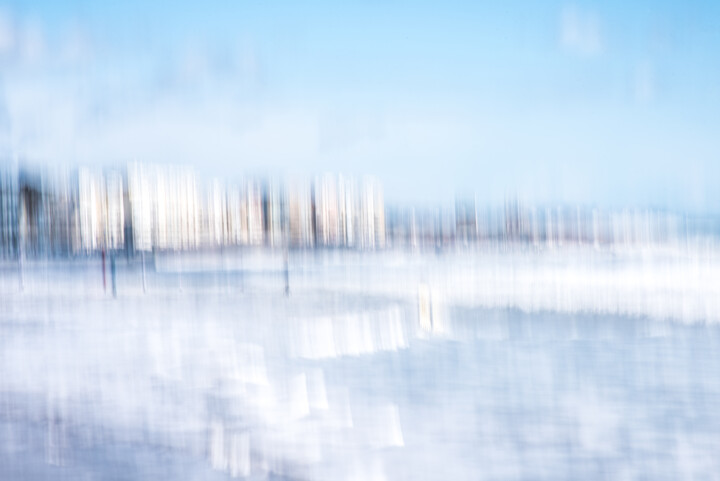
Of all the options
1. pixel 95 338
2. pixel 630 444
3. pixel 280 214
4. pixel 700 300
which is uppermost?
pixel 630 444

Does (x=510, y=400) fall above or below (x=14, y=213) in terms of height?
above

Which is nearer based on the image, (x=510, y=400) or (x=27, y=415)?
(x=27, y=415)

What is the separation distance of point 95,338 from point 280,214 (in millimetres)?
106959

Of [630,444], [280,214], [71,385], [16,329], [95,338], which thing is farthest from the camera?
[280,214]

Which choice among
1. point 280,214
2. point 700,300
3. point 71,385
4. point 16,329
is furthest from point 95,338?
point 280,214

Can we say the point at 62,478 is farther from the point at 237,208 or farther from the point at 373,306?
the point at 237,208

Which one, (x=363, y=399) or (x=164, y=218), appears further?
(x=164, y=218)

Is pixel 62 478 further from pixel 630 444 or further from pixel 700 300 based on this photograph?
pixel 700 300

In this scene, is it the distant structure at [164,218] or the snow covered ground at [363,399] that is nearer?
the snow covered ground at [363,399]

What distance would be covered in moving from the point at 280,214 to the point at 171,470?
4526 inches

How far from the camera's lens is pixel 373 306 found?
1870 cm

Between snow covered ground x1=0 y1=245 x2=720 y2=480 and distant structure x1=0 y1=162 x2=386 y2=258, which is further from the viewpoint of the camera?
distant structure x1=0 y1=162 x2=386 y2=258

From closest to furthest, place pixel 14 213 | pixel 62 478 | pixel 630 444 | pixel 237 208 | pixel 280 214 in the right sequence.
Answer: pixel 62 478 → pixel 630 444 → pixel 14 213 → pixel 280 214 → pixel 237 208

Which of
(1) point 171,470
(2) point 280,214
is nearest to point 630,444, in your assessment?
(1) point 171,470
